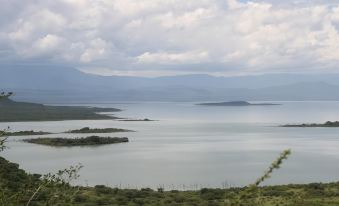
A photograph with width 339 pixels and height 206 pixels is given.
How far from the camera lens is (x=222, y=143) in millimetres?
104438

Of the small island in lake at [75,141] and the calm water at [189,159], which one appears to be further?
the small island in lake at [75,141]

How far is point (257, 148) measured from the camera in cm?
9594

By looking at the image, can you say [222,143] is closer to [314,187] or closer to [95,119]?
[314,187]

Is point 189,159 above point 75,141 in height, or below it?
below

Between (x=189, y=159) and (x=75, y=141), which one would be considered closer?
(x=189, y=159)

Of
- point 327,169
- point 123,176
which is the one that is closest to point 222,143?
point 327,169

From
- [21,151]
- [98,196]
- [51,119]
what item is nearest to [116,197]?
[98,196]

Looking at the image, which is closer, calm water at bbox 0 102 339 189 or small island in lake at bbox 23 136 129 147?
calm water at bbox 0 102 339 189

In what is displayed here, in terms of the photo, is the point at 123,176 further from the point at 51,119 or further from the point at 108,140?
the point at 51,119

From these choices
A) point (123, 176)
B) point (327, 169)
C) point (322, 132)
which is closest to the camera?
point (123, 176)

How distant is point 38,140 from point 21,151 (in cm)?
1631

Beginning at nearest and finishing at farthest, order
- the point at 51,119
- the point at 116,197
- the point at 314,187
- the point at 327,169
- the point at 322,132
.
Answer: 1. the point at 116,197
2. the point at 314,187
3. the point at 327,169
4. the point at 322,132
5. the point at 51,119

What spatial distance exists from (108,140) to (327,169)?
50424 millimetres

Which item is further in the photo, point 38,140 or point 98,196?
point 38,140
